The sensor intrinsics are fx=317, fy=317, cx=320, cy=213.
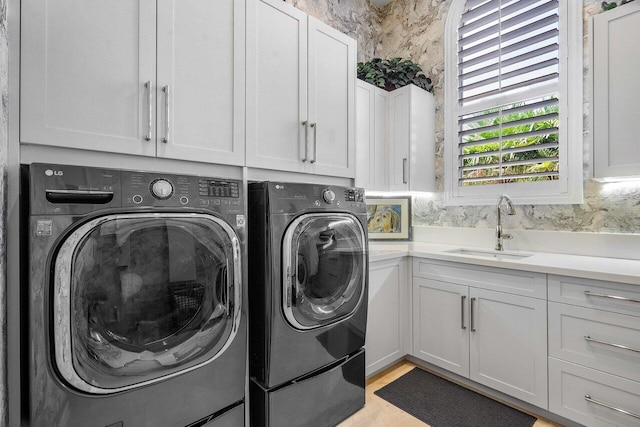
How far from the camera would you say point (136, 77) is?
1215 mm

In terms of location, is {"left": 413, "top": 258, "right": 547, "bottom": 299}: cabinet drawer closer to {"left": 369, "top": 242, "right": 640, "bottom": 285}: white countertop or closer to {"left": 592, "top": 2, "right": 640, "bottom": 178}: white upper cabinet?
{"left": 369, "top": 242, "right": 640, "bottom": 285}: white countertop

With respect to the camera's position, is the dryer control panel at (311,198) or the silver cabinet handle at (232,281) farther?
the dryer control panel at (311,198)

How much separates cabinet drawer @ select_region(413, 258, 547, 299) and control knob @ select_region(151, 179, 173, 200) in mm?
1761

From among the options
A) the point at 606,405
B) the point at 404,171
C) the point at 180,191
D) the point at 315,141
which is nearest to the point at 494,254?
the point at 404,171

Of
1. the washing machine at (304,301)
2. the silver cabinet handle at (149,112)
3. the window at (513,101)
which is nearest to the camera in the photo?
the silver cabinet handle at (149,112)

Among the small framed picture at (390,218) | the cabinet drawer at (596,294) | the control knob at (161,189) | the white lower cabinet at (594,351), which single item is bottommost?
the white lower cabinet at (594,351)

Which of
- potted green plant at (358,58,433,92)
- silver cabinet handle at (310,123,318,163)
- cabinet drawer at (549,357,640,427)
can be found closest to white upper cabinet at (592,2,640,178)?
cabinet drawer at (549,357,640,427)

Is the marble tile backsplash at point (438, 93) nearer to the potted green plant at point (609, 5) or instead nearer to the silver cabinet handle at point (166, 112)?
the potted green plant at point (609, 5)

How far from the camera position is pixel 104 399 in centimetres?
102

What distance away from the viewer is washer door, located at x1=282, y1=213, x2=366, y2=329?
147cm

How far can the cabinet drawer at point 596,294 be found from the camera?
1.45 metres

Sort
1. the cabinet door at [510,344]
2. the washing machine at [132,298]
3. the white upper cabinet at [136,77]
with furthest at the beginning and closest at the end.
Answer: the cabinet door at [510,344], the white upper cabinet at [136,77], the washing machine at [132,298]

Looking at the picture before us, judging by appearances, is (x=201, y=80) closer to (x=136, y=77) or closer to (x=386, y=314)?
(x=136, y=77)

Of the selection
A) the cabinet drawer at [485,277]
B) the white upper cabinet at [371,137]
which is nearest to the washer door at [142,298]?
the cabinet drawer at [485,277]
